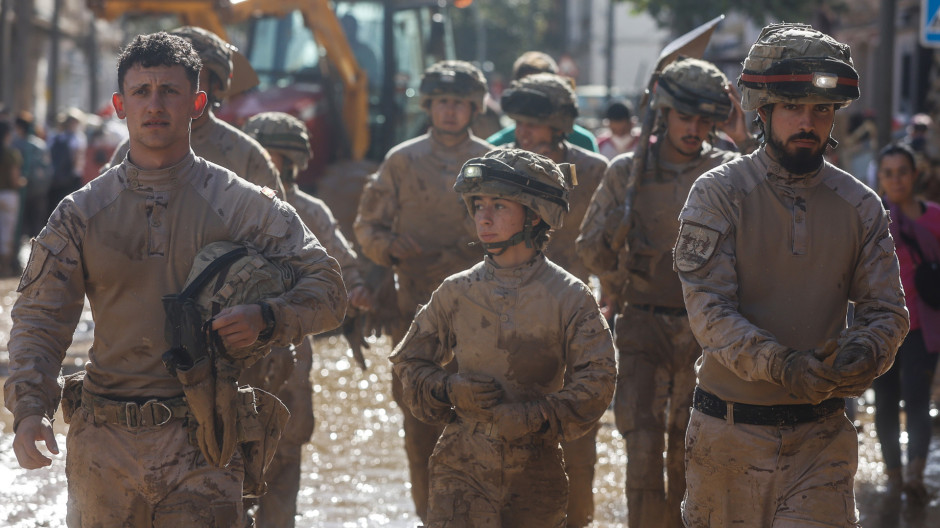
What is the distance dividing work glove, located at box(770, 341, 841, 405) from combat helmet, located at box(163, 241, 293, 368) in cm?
165

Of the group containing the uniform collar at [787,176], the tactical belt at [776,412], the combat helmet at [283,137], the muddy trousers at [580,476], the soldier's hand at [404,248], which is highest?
the combat helmet at [283,137]

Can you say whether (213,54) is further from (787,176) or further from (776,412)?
(776,412)

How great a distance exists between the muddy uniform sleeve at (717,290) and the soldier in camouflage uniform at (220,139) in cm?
238

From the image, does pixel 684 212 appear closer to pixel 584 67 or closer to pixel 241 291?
pixel 241 291

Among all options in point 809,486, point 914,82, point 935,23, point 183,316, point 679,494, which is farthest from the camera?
point 914,82

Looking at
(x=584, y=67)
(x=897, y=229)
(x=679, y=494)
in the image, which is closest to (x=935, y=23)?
(x=897, y=229)

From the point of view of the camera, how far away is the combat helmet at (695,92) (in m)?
6.76

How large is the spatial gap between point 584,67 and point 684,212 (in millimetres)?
75538

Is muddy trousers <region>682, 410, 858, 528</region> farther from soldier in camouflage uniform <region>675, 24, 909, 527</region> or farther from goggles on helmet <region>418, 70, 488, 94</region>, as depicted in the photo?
goggles on helmet <region>418, 70, 488, 94</region>

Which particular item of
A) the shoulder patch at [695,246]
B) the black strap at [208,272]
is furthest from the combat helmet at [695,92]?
the black strap at [208,272]

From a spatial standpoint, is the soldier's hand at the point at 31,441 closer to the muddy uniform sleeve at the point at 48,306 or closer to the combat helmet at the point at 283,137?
the muddy uniform sleeve at the point at 48,306

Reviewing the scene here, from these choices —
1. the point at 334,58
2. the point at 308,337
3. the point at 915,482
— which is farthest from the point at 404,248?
the point at 334,58

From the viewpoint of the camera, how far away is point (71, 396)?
15.3ft

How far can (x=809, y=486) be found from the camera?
464 cm
